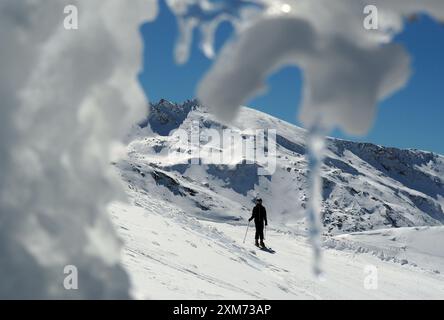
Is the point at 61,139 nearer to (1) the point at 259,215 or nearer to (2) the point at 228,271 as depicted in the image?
(2) the point at 228,271

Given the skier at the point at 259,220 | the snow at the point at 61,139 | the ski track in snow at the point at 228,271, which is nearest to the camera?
the snow at the point at 61,139

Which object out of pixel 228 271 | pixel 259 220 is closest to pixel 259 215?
pixel 259 220

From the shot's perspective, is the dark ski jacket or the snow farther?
the dark ski jacket

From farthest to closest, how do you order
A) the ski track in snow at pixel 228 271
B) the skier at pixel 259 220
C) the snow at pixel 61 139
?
the skier at pixel 259 220 → the ski track in snow at pixel 228 271 → the snow at pixel 61 139

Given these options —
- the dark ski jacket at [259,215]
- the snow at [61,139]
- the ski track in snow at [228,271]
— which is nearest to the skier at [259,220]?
the dark ski jacket at [259,215]

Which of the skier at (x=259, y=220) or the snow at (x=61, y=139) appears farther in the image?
the skier at (x=259, y=220)

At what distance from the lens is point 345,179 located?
182 m

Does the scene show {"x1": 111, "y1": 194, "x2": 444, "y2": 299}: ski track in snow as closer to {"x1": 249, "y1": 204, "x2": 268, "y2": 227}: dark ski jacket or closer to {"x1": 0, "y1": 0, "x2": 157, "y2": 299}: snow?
{"x1": 0, "y1": 0, "x2": 157, "y2": 299}: snow

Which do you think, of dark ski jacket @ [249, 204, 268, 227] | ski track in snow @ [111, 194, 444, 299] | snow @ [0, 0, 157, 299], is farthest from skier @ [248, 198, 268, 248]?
snow @ [0, 0, 157, 299]

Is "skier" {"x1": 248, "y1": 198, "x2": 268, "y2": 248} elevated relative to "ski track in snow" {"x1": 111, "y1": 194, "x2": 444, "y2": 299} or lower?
elevated

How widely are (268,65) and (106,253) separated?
8.50ft

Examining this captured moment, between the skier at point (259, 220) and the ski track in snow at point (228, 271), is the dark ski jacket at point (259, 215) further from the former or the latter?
the ski track in snow at point (228, 271)

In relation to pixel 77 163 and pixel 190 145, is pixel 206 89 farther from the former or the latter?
pixel 190 145
